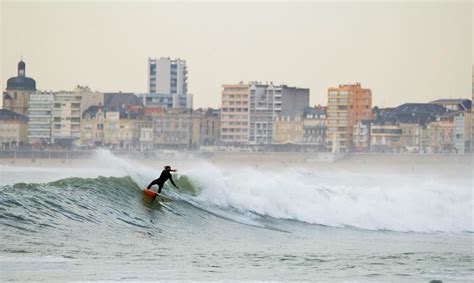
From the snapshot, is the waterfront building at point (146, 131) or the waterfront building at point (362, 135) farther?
the waterfront building at point (146, 131)

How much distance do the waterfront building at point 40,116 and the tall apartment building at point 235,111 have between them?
908 inches

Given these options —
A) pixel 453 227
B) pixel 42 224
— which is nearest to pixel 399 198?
pixel 453 227

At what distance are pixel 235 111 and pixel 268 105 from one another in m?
4.51

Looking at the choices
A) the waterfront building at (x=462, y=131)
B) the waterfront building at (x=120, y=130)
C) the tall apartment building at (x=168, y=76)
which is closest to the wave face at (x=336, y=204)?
the waterfront building at (x=462, y=131)

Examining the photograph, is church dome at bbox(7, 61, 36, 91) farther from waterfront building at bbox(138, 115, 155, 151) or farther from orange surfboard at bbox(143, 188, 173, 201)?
orange surfboard at bbox(143, 188, 173, 201)

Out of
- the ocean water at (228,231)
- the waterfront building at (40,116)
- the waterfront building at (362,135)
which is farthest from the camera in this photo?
the waterfront building at (40,116)

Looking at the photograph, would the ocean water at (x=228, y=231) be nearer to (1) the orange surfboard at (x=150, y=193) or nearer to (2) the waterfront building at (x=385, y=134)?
(1) the orange surfboard at (x=150, y=193)

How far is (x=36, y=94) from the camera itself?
16062cm

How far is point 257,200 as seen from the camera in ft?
98.7

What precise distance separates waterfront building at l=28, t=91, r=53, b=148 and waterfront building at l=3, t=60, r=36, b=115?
183cm

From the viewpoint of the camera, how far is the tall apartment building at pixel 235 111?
158500mm

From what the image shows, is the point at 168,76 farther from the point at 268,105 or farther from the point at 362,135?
the point at 362,135

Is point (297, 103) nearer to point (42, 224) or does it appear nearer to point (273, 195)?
point (273, 195)

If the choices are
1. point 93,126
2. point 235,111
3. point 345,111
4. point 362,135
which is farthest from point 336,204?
point 235,111
